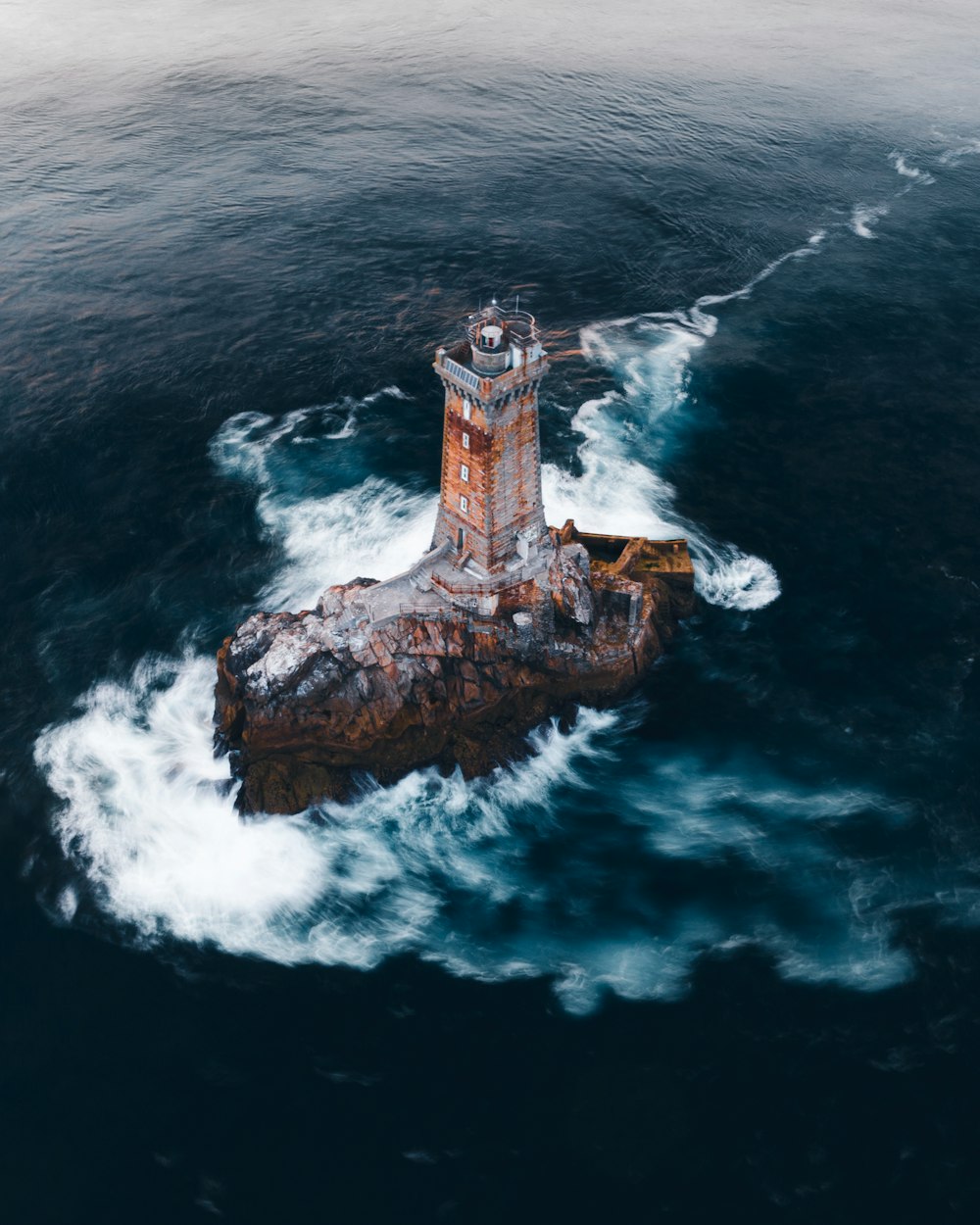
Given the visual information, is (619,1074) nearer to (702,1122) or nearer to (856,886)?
(702,1122)

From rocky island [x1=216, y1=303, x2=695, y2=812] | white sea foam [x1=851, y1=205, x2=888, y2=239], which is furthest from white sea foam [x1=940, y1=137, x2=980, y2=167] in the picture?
rocky island [x1=216, y1=303, x2=695, y2=812]

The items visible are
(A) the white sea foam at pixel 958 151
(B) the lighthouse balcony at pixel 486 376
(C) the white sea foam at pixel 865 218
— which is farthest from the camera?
(A) the white sea foam at pixel 958 151

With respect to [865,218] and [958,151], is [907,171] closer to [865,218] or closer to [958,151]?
[958,151]

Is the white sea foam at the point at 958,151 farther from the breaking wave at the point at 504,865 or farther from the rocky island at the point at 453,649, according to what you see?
the breaking wave at the point at 504,865

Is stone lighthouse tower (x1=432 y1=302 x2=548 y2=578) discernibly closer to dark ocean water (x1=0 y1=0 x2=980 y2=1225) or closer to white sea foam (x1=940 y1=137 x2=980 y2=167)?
dark ocean water (x1=0 y1=0 x2=980 y2=1225)

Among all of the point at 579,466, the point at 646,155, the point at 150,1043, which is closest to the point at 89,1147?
the point at 150,1043

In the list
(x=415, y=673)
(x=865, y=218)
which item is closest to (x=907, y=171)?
(x=865, y=218)

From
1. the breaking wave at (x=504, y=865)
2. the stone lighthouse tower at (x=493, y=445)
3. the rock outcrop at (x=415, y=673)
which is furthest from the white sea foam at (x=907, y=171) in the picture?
the breaking wave at (x=504, y=865)
